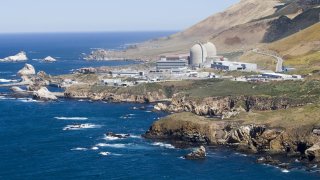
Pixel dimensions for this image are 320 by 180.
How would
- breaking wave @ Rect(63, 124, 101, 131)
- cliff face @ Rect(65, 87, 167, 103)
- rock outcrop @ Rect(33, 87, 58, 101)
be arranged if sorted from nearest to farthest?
1. breaking wave @ Rect(63, 124, 101, 131)
2. cliff face @ Rect(65, 87, 167, 103)
3. rock outcrop @ Rect(33, 87, 58, 101)

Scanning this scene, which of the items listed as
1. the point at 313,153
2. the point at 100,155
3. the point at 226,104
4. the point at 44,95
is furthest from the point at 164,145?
the point at 44,95

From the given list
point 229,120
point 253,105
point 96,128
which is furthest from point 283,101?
point 96,128

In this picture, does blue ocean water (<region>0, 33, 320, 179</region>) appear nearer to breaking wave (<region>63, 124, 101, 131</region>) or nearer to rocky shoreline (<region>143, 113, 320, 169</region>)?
breaking wave (<region>63, 124, 101, 131</region>)

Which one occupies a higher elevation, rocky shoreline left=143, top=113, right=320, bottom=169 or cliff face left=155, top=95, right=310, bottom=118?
cliff face left=155, top=95, right=310, bottom=118

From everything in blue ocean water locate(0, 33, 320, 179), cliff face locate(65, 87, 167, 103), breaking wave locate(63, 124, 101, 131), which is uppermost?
cliff face locate(65, 87, 167, 103)

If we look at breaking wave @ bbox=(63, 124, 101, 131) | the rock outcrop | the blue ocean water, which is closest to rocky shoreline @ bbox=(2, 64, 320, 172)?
the blue ocean water

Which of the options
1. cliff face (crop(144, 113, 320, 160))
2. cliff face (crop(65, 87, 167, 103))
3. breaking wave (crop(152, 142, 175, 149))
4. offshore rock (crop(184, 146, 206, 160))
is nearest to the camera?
offshore rock (crop(184, 146, 206, 160))

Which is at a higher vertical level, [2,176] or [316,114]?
[316,114]

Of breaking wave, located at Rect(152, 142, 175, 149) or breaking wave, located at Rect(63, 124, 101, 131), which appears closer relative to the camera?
breaking wave, located at Rect(152, 142, 175, 149)

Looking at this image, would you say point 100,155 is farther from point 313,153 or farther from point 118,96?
point 118,96

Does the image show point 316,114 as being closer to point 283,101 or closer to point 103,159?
point 283,101

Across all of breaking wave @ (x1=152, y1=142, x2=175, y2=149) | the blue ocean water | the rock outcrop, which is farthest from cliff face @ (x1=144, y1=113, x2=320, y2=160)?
the rock outcrop
